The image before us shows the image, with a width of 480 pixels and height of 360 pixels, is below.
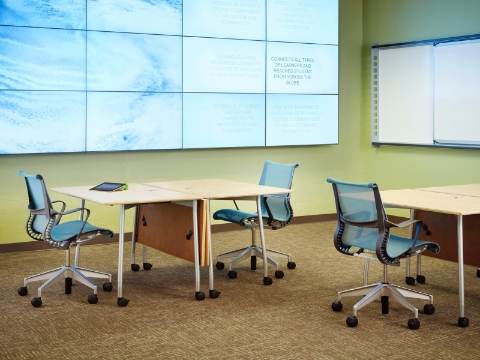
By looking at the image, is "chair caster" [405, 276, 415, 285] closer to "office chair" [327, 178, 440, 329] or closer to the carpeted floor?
the carpeted floor

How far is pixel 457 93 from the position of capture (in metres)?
7.84

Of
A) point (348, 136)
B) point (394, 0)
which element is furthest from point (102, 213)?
point (394, 0)

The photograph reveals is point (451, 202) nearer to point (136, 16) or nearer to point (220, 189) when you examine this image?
point (220, 189)

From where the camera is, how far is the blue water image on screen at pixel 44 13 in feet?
22.4

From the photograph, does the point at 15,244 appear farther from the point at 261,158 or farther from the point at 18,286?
the point at 261,158

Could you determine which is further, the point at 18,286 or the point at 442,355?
the point at 18,286

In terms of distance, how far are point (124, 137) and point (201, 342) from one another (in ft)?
11.9

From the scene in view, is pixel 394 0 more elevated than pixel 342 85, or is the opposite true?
pixel 394 0

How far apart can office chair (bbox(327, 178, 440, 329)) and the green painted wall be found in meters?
3.44

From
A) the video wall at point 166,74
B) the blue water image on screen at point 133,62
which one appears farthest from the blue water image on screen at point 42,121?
the blue water image on screen at point 133,62

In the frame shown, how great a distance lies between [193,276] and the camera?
19.8 ft

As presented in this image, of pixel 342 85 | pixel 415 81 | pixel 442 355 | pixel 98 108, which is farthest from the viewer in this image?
pixel 342 85

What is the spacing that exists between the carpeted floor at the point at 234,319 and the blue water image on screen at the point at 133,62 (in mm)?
1944

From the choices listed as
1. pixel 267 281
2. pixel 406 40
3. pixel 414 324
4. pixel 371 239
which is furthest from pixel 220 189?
pixel 406 40
